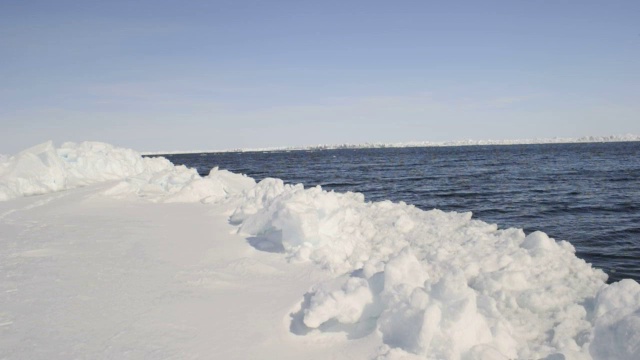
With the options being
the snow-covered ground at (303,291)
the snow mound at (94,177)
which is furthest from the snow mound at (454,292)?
the snow mound at (94,177)

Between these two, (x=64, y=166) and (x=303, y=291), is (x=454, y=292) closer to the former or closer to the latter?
(x=303, y=291)

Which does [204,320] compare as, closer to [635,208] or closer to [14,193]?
[14,193]

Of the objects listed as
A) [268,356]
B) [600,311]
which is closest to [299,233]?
[268,356]

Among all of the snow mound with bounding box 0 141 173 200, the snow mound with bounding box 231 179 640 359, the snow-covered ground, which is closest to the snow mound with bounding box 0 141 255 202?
the snow mound with bounding box 0 141 173 200

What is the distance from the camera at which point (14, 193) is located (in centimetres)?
1581

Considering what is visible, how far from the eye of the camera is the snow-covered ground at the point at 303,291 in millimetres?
3596

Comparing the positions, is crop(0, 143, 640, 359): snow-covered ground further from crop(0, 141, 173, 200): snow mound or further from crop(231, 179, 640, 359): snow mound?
crop(0, 141, 173, 200): snow mound

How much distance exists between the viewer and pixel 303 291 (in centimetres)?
506

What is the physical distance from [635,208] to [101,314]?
20.8 m

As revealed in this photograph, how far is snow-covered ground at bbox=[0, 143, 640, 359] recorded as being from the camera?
3.60 metres

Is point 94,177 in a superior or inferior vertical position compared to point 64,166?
inferior

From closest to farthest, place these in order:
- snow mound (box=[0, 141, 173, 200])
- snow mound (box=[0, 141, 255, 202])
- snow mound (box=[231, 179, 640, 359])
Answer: snow mound (box=[231, 179, 640, 359]) < snow mound (box=[0, 141, 255, 202]) < snow mound (box=[0, 141, 173, 200])

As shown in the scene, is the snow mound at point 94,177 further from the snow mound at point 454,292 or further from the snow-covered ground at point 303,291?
the snow mound at point 454,292

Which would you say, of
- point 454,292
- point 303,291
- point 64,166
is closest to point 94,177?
point 64,166
